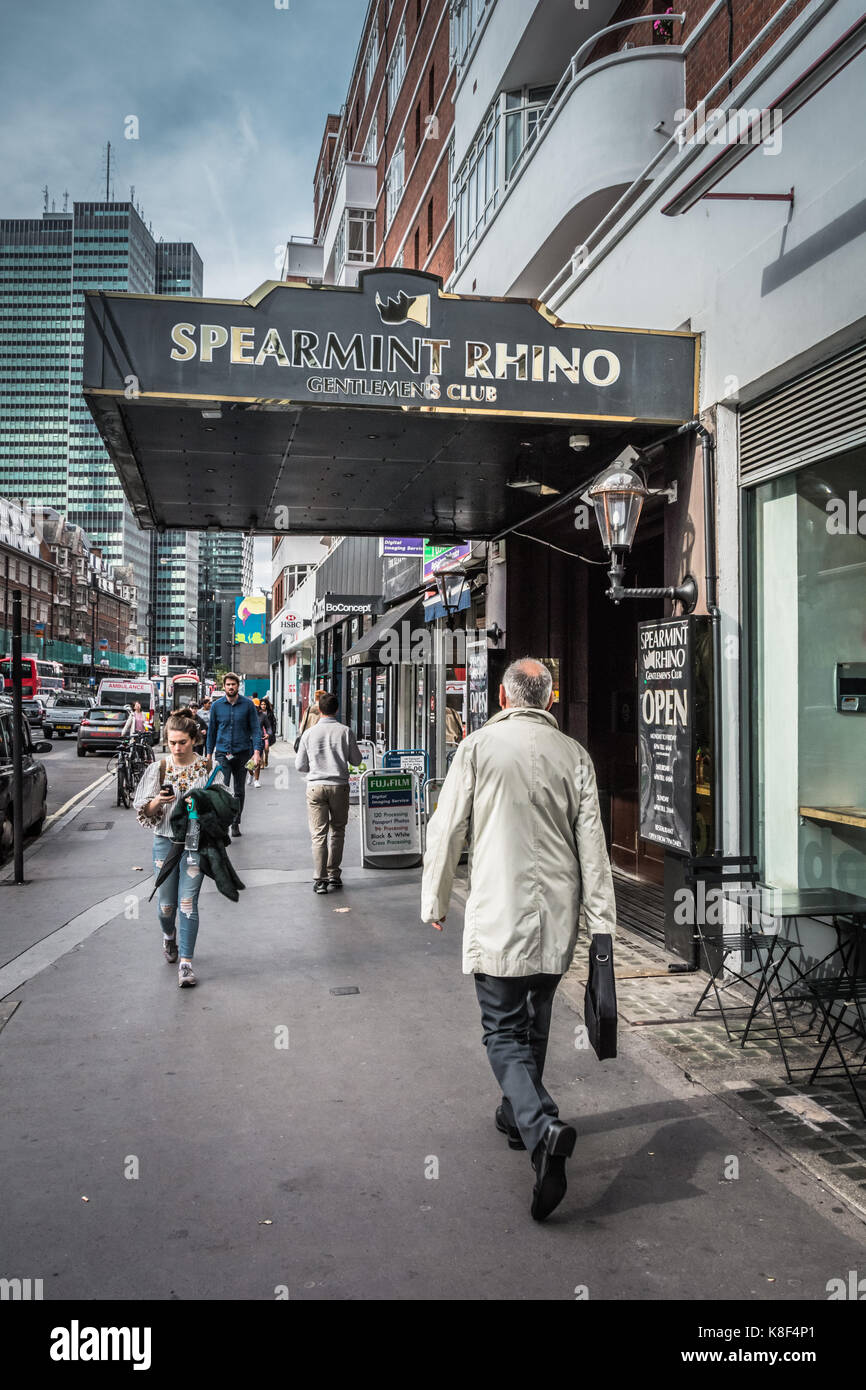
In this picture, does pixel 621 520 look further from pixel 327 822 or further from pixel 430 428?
pixel 327 822

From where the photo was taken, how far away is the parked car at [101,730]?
3112 cm

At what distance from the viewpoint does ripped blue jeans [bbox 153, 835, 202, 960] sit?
21.3 ft

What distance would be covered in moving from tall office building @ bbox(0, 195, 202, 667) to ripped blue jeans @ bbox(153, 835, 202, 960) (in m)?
171

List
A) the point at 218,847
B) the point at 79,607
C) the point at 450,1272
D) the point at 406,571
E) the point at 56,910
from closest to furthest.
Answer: the point at 450,1272
the point at 218,847
the point at 56,910
the point at 406,571
the point at 79,607

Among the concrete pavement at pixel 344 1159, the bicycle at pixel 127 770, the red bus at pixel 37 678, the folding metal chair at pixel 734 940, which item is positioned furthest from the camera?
the red bus at pixel 37 678

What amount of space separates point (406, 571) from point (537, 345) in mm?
12565

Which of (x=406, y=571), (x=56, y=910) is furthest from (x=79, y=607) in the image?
(x=56, y=910)

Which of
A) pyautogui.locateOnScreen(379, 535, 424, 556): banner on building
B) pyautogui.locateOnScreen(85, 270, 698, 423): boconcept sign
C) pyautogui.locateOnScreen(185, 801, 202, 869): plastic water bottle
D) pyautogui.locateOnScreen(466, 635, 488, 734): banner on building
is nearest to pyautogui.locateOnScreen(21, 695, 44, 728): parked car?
pyautogui.locateOnScreen(379, 535, 424, 556): banner on building

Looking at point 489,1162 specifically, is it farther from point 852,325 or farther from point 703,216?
point 703,216

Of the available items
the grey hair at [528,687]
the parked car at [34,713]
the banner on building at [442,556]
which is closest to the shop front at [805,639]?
the grey hair at [528,687]

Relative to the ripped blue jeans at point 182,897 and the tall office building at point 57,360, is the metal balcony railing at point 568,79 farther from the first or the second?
the tall office building at point 57,360

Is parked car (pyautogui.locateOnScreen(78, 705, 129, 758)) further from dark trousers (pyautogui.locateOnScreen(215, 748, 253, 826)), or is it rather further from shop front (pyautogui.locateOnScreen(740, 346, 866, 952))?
shop front (pyautogui.locateOnScreen(740, 346, 866, 952))

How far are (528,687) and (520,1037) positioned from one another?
54.9 inches

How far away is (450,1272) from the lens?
3096 mm
